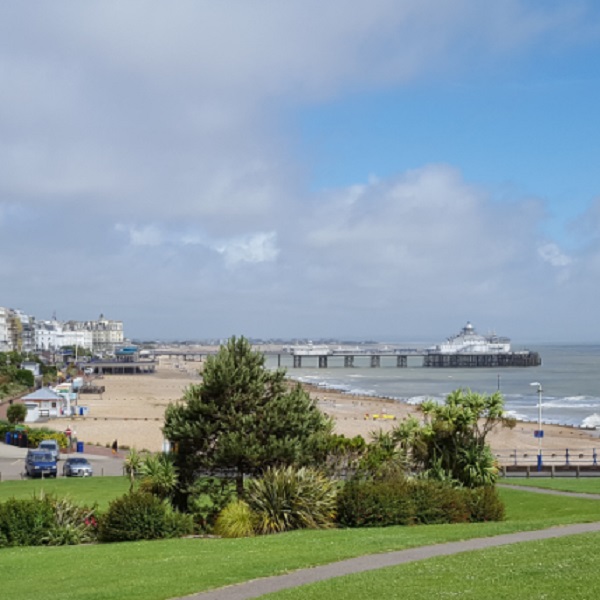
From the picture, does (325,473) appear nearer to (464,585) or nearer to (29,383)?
(464,585)

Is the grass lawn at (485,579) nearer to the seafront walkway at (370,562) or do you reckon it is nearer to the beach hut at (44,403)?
the seafront walkway at (370,562)

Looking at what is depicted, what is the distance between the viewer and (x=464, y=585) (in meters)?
9.76

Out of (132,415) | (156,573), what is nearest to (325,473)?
(156,573)

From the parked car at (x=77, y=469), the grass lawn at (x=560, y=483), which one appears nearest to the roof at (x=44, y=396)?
the parked car at (x=77, y=469)

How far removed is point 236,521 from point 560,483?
14.1 meters

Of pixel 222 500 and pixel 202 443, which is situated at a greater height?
pixel 202 443

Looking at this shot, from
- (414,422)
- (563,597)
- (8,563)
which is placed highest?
(414,422)

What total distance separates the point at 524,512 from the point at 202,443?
26.6 ft

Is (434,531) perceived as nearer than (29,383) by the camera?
Yes

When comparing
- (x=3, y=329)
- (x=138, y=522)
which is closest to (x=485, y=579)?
(x=138, y=522)

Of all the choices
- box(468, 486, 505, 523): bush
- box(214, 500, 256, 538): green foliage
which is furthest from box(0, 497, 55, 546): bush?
box(468, 486, 505, 523): bush

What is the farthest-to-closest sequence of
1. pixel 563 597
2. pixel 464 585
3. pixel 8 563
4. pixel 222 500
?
pixel 222 500 < pixel 8 563 < pixel 464 585 < pixel 563 597

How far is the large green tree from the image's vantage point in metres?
19.2

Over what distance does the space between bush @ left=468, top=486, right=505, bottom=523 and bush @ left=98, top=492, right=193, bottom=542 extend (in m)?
6.29
